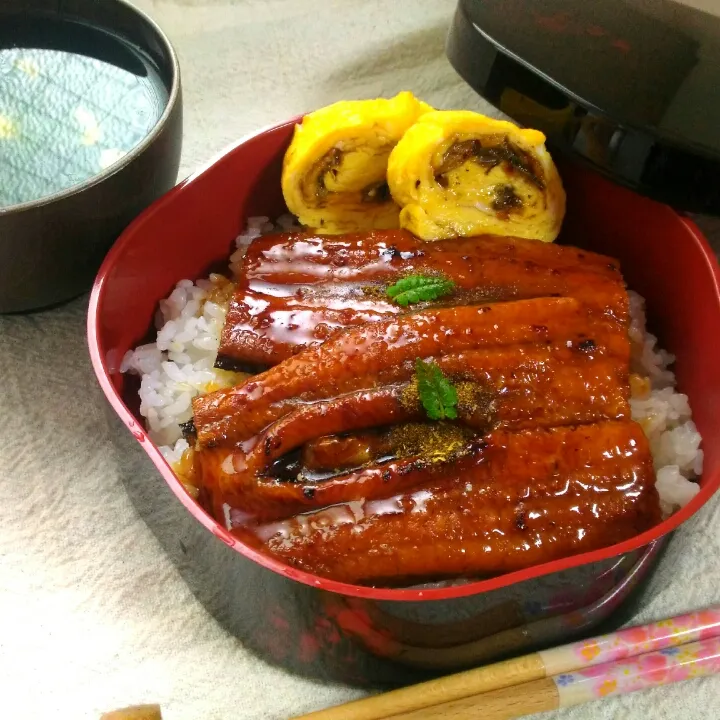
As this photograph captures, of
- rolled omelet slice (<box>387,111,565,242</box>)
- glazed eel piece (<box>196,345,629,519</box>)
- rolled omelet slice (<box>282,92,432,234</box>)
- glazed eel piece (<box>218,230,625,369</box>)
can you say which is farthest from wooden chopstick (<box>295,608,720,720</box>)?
rolled omelet slice (<box>282,92,432,234</box>)

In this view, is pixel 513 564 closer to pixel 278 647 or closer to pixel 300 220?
pixel 278 647

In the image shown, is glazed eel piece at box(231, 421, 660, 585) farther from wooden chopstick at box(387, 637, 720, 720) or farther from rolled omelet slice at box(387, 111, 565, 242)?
rolled omelet slice at box(387, 111, 565, 242)

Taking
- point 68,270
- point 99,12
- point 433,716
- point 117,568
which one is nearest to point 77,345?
point 68,270

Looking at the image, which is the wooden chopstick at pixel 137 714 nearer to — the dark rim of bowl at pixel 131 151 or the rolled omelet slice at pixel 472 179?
the dark rim of bowl at pixel 131 151

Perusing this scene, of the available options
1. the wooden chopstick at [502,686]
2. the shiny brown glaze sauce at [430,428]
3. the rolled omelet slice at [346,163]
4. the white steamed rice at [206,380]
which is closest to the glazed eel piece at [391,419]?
the shiny brown glaze sauce at [430,428]

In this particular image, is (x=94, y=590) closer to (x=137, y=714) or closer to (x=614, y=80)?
(x=137, y=714)
